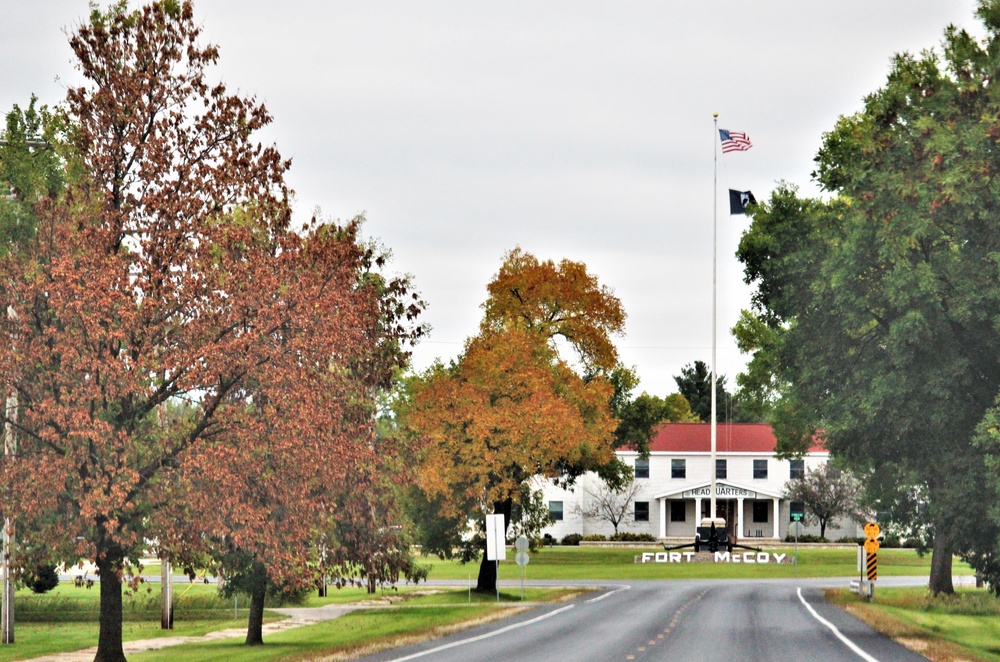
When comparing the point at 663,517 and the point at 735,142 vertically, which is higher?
the point at 735,142

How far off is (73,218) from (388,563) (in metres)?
11.6

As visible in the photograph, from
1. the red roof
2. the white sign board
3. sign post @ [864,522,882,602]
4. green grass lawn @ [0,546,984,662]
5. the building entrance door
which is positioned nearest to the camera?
green grass lawn @ [0,546,984,662]

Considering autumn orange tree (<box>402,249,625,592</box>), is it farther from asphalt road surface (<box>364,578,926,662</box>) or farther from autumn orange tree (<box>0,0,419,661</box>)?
autumn orange tree (<box>0,0,419,661</box>)

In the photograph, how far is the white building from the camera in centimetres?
9825

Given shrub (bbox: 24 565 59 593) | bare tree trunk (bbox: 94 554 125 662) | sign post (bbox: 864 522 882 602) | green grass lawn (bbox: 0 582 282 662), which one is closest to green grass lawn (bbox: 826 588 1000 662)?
sign post (bbox: 864 522 882 602)

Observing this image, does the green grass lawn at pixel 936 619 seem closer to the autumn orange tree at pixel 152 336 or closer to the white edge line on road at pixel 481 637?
the white edge line on road at pixel 481 637

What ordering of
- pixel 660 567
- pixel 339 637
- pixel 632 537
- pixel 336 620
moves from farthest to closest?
pixel 632 537 → pixel 660 567 → pixel 336 620 → pixel 339 637

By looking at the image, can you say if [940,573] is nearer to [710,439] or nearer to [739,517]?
[739,517]

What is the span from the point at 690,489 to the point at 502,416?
50.4 meters

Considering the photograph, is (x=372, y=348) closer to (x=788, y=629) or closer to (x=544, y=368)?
(x=788, y=629)

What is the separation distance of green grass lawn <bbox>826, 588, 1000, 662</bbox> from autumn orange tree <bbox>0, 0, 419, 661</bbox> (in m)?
12.8

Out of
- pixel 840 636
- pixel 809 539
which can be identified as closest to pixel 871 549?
pixel 840 636

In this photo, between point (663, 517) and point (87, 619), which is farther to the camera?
point (663, 517)

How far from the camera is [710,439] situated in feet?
329
